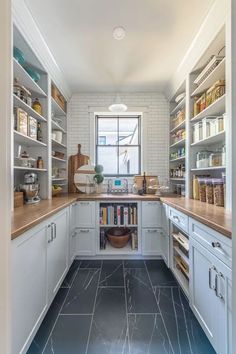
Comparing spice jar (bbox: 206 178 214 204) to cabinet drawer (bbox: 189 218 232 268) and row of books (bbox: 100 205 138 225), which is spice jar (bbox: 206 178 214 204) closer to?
cabinet drawer (bbox: 189 218 232 268)

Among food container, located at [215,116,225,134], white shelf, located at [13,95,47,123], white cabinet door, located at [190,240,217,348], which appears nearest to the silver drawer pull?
white cabinet door, located at [190,240,217,348]

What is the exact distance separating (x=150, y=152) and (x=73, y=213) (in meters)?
1.79

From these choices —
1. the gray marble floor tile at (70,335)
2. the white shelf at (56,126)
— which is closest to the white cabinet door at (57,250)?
the gray marble floor tile at (70,335)

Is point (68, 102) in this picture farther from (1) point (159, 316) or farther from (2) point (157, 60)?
(1) point (159, 316)

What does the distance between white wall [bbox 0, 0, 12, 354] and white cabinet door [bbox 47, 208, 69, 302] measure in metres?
1.09

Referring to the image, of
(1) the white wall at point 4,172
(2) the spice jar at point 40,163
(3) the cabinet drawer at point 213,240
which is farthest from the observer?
(2) the spice jar at point 40,163

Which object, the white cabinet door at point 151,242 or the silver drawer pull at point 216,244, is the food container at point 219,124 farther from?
the white cabinet door at point 151,242

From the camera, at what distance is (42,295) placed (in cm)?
159

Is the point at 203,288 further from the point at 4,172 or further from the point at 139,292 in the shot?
the point at 4,172

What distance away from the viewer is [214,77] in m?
2.21

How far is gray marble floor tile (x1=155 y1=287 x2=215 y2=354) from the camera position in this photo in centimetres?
145

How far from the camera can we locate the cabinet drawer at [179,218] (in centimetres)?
190

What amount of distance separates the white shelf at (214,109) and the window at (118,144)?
1.44m

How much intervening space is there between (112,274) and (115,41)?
267cm
